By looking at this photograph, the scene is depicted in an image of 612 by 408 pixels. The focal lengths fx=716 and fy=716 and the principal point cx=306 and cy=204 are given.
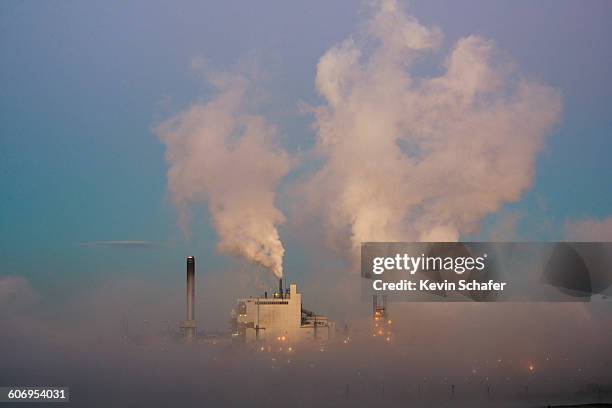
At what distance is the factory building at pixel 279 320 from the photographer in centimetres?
7175

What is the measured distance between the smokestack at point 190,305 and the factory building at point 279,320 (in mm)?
5149

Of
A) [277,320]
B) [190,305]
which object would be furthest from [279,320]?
[190,305]

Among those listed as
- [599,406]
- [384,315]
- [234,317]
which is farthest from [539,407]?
[234,317]

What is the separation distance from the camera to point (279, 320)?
72.6 m

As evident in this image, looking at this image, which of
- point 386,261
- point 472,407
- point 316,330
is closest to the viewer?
point 386,261

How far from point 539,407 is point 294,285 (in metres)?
30.9

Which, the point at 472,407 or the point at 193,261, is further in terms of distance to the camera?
the point at 193,261

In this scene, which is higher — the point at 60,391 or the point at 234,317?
the point at 234,317

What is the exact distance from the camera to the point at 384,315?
73.8m

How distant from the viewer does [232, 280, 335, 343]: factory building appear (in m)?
71.8

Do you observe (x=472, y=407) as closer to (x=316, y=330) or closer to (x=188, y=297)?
(x=316, y=330)

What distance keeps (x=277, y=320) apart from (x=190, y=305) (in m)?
10.1

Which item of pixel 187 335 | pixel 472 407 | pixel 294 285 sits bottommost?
pixel 472 407

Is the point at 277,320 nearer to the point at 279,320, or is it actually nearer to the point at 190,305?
the point at 279,320
